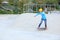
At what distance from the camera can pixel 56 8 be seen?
30.2 m

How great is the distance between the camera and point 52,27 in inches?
514

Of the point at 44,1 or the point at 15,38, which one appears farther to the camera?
the point at 44,1

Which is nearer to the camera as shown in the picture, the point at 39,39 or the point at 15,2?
the point at 39,39

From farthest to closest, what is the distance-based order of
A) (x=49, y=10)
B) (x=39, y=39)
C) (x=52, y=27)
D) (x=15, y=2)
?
(x=15, y=2), (x=49, y=10), (x=52, y=27), (x=39, y=39)

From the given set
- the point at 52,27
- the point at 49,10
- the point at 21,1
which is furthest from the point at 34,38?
the point at 21,1

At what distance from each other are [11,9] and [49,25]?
21.2 m

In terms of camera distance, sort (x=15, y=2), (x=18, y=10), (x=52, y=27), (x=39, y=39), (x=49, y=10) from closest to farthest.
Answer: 1. (x=39, y=39)
2. (x=52, y=27)
3. (x=49, y=10)
4. (x=18, y=10)
5. (x=15, y=2)

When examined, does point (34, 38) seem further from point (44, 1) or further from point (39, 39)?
point (44, 1)

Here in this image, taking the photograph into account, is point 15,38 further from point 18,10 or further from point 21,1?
point 21,1

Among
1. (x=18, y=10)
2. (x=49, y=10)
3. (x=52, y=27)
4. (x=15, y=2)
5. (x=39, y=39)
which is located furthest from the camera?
(x=15, y=2)

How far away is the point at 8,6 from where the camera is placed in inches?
1421

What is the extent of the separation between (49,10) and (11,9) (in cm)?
836

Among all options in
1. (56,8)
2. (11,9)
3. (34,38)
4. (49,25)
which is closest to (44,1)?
(56,8)

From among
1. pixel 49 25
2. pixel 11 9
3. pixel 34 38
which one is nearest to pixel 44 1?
pixel 11 9
